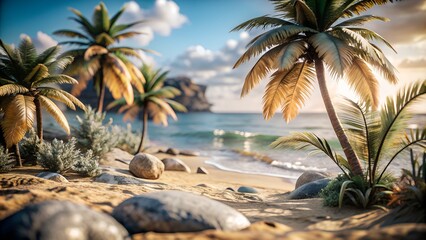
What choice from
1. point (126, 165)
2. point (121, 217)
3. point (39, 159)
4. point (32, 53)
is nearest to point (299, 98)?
point (121, 217)

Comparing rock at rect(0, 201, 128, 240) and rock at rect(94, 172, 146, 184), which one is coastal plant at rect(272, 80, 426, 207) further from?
rock at rect(94, 172, 146, 184)

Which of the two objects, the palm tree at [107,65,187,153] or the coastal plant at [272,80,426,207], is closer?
the coastal plant at [272,80,426,207]

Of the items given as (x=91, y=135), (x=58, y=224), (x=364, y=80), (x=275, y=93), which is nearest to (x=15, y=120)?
(x=91, y=135)

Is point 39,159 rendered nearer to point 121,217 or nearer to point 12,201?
point 12,201

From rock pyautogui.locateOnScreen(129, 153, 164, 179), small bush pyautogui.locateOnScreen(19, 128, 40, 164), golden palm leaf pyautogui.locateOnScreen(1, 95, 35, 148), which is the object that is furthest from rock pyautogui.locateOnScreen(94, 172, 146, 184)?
small bush pyautogui.locateOnScreen(19, 128, 40, 164)

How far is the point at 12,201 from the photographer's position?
11.4 feet

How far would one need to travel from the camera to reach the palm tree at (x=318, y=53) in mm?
6400

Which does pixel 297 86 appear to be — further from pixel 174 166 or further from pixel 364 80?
pixel 174 166

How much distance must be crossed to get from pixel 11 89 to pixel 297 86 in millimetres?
9061

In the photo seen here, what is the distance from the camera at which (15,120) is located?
830 centimetres

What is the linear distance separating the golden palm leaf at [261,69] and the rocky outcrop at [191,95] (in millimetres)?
103753

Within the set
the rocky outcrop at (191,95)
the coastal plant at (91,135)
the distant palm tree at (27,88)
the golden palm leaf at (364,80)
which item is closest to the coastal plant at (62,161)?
the distant palm tree at (27,88)

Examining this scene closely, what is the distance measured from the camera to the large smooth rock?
3.22 metres

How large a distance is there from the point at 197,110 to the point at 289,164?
106m
